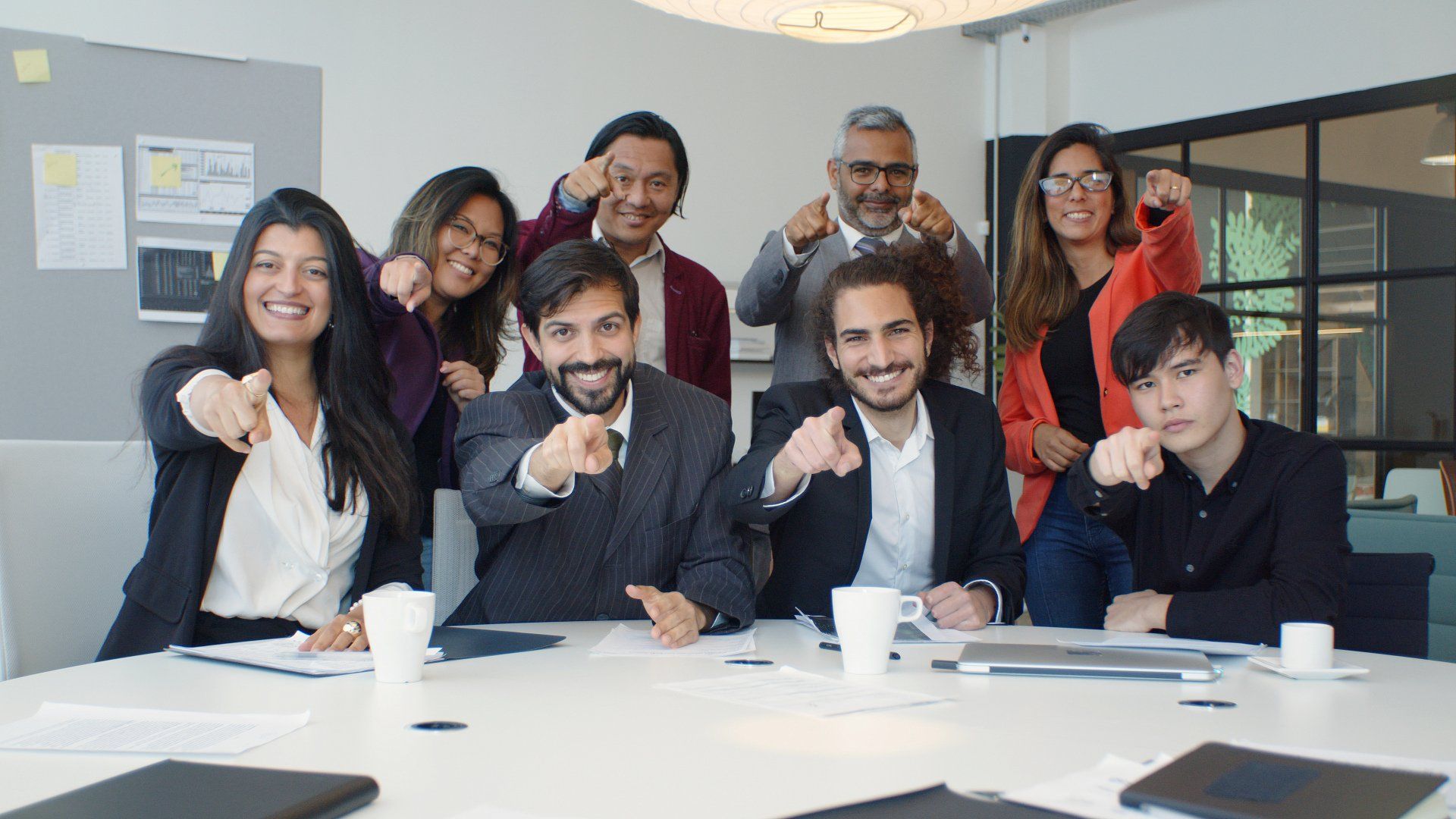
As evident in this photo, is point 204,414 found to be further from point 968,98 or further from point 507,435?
point 968,98

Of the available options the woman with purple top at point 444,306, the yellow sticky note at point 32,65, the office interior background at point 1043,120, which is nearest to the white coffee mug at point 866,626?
the woman with purple top at point 444,306

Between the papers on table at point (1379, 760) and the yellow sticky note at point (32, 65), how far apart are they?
293 cm

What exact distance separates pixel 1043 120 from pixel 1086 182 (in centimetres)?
434

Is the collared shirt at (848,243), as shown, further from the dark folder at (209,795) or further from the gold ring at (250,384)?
the dark folder at (209,795)

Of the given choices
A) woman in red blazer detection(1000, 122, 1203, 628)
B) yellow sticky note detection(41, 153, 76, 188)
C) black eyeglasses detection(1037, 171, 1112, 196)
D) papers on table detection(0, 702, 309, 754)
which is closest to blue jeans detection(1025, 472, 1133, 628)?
woman in red blazer detection(1000, 122, 1203, 628)

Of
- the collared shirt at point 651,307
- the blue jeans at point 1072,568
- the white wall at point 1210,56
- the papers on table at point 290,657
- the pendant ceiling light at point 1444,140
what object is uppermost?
the white wall at point 1210,56

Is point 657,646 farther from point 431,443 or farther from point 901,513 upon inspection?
point 431,443

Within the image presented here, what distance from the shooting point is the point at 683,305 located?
9.36ft

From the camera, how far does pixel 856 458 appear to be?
1.75 meters

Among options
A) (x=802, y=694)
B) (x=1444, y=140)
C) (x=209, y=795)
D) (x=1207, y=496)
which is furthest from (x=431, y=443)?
(x=1444, y=140)

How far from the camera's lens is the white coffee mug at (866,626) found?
1.38 metres

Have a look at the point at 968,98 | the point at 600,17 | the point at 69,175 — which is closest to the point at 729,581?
the point at 69,175

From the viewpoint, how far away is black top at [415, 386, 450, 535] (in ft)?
7.85

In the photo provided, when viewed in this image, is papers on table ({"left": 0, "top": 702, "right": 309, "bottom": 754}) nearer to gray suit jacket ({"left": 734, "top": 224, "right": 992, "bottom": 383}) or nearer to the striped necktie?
A: gray suit jacket ({"left": 734, "top": 224, "right": 992, "bottom": 383})
